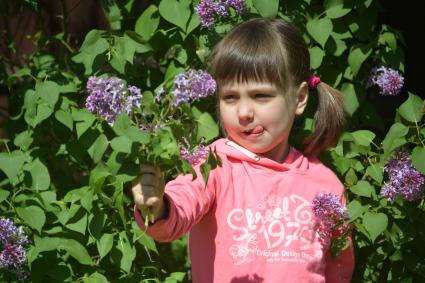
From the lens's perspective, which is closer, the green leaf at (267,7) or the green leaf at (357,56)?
the green leaf at (267,7)

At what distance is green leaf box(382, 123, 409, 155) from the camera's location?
236 centimetres

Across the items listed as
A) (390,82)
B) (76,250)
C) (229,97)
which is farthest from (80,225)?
(390,82)

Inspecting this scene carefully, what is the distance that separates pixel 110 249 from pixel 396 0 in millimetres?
2477

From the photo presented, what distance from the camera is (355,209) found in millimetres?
2439

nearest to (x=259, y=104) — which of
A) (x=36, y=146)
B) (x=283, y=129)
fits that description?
(x=283, y=129)

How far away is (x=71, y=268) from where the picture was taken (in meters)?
2.57

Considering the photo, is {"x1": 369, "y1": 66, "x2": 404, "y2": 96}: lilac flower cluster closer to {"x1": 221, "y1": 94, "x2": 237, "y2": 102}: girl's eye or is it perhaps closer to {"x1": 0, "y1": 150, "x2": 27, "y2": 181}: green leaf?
{"x1": 221, "y1": 94, "x2": 237, "y2": 102}: girl's eye

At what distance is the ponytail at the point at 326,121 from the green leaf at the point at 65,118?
2.42 ft

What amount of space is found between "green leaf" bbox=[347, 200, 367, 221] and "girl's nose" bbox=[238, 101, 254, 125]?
438 millimetres

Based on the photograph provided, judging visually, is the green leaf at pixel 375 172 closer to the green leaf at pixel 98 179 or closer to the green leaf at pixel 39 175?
the green leaf at pixel 98 179

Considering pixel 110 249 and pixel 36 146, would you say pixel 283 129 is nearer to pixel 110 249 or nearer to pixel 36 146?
pixel 110 249

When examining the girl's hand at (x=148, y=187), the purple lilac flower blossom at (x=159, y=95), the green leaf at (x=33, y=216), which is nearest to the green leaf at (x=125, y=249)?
the green leaf at (x=33, y=216)

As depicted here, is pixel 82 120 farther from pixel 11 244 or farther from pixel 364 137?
pixel 364 137

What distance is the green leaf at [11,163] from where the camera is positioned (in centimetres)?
241
